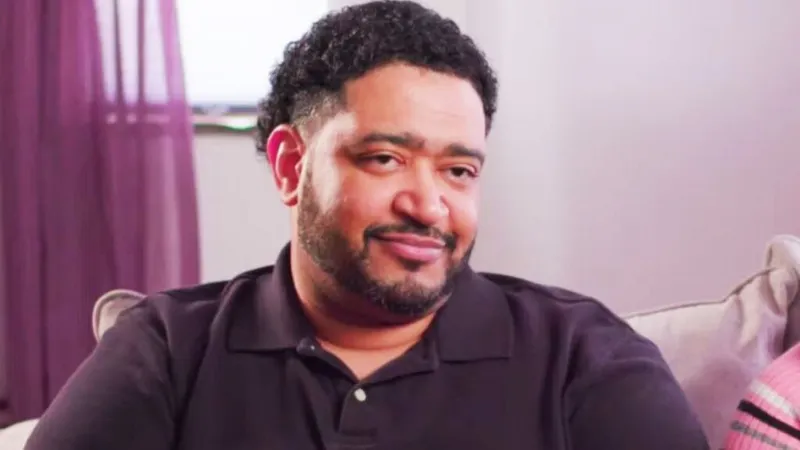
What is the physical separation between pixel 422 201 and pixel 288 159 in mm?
225

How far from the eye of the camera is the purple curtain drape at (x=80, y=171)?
1.77 meters

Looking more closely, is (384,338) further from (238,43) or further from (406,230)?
(238,43)

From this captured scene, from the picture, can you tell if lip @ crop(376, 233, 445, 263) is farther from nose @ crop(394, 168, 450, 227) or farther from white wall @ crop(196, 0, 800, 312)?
white wall @ crop(196, 0, 800, 312)

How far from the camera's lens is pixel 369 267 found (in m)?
1.01

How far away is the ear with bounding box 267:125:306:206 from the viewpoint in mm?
1121

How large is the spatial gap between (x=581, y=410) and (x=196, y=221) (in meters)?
1.07

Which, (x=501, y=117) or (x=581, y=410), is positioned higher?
(x=501, y=117)

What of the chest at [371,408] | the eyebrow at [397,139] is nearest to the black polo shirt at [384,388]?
the chest at [371,408]

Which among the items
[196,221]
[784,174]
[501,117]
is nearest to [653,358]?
[784,174]

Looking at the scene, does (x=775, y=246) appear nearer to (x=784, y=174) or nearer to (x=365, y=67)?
(x=784, y=174)

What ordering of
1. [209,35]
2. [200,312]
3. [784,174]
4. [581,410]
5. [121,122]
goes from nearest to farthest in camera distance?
[581,410] < [200,312] < [784,174] < [121,122] < [209,35]

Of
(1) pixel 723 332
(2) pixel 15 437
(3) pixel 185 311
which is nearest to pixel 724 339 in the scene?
(1) pixel 723 332

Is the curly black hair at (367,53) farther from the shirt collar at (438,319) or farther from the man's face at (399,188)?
the shirt collar at (438,319)

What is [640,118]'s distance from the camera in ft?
5.62
